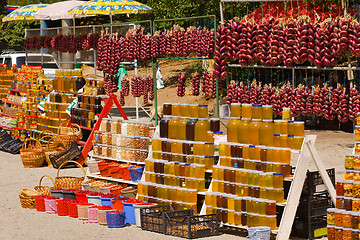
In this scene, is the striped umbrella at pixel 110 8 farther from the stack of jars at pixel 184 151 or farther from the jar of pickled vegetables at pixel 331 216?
the jar of pickled vegetables at pixel 331 216

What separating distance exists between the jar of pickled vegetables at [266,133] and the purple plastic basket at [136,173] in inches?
118

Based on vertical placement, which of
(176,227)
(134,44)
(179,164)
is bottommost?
(176,227)

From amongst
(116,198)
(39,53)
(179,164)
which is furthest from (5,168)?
(39,53)

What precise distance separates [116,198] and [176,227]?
171 centimetres

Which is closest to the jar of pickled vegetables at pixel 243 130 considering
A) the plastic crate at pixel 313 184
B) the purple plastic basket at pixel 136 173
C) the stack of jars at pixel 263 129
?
the stack of jars at pixel 263 129

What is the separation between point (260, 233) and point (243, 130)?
5.08 feet

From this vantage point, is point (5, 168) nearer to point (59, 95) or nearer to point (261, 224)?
point (59, 95)

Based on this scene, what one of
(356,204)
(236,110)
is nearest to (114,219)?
(236,110)

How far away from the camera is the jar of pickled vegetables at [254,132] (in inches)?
396

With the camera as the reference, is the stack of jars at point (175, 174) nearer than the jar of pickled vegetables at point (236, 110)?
No

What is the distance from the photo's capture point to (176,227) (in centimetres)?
1035

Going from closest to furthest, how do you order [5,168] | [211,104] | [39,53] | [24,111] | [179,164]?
[179,164], [5,168], [24,111], [211,104], [39,53]

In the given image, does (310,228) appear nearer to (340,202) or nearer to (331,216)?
(331,216)

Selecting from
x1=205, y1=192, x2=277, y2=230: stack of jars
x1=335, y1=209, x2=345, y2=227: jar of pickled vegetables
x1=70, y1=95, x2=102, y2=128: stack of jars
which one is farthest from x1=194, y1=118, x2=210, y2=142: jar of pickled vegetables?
x1=70, y1=95, x2=102, y2=128: stack of jars
